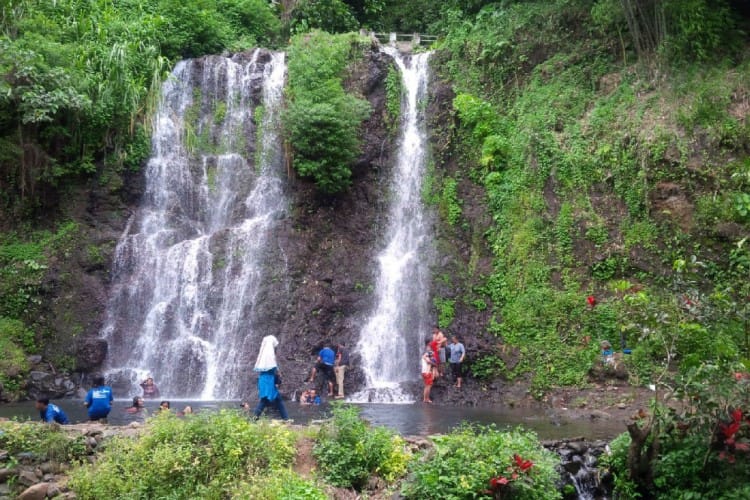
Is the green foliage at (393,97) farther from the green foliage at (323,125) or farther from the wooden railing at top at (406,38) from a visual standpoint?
the wooden railing at top at (406,38)

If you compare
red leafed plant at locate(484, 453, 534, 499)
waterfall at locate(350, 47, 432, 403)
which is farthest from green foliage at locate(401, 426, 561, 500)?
waterfall at locate(350, 47, 432, 403)

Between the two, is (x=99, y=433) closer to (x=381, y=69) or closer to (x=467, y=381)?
(x=467, y=381)

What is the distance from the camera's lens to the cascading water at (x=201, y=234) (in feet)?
59.8

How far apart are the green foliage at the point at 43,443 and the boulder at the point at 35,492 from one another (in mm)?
605

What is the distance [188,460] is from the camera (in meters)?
8.38

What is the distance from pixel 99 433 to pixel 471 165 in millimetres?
14863

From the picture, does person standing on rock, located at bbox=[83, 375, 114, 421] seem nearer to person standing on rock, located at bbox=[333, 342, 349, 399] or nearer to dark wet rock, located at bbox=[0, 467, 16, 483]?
dark wet rock, located at bbox=[0, 467, 16, 483]

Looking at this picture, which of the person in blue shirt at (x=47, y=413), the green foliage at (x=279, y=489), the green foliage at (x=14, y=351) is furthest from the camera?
the green foliage at (x=14, y=351)

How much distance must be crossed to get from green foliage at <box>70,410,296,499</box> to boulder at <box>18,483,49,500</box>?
32cm

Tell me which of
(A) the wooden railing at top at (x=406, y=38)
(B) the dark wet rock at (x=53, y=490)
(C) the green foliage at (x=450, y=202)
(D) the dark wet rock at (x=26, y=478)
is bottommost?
(B) the dark wet rock at (x=53, y=490)

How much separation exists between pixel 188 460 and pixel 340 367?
876cm

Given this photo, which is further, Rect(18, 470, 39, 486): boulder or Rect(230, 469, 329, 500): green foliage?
Rect(18, 470, 39, 486): boulder

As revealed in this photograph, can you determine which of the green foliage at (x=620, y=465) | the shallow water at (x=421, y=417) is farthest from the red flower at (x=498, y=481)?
the shallow water at (x=421, y=417)

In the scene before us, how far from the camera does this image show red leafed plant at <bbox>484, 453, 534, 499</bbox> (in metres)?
8.12
